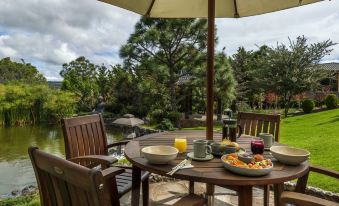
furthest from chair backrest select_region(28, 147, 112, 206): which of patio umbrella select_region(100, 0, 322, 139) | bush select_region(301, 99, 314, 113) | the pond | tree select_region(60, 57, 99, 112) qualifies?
tree select_region(60, 57, 99, 112)

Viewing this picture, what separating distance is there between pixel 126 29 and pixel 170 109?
397 centimetres

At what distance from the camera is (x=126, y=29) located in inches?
449

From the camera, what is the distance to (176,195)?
2941 millimetres

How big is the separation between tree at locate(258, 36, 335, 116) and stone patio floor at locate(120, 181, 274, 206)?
10413 mm

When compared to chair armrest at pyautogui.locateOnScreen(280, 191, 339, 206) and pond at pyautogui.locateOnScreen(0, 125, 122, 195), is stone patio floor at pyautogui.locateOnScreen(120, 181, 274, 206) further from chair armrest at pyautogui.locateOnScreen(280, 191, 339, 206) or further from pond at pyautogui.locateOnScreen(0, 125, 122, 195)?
pond at pyautogui.locateOnScreen(0, 125, 122, 195)

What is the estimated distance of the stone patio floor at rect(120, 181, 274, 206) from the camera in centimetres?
275

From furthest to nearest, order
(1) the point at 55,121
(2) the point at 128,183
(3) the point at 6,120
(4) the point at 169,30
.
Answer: (1) the point at 55,121 < (3) the point at 6,120 < (4) the point at 169,30 < (2) the point at 128,183

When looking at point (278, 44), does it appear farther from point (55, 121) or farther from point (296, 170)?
point (296, 170)

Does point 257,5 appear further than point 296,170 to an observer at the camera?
Yes

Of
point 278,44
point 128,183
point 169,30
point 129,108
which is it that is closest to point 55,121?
point 129,108

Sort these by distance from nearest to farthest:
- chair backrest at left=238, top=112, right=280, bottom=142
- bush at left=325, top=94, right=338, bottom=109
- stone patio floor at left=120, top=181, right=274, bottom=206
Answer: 1. chair backrest at left=238, top=112, right=280, bottom=142
2. stone patio floor at left=120, top=181, right=274, bottom=206
3. bush at left=325, top=94, right=338, bottom=109

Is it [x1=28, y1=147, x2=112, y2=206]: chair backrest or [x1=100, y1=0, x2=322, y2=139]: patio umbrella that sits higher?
[x1=100, y1=0, x2=322, y2=139]: patio umbrella

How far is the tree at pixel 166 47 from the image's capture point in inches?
418

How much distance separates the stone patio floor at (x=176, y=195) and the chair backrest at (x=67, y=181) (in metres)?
1.72
